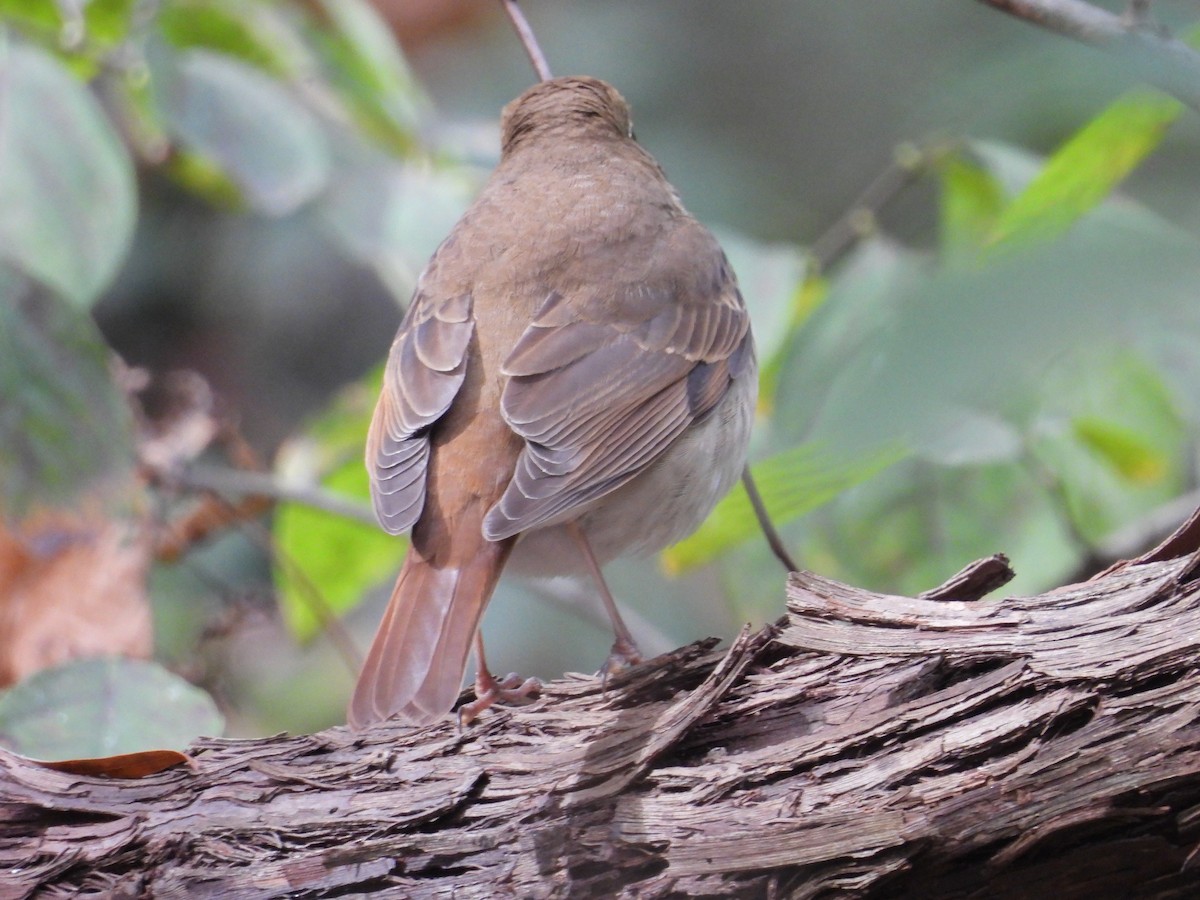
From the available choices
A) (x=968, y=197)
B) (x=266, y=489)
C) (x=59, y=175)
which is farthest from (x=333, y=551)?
(x=968, y=197)

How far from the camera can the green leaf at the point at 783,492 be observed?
1273mm

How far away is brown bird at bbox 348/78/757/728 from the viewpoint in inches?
108

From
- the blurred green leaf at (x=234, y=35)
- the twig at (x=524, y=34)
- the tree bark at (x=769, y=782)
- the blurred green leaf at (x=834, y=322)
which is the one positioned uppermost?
the blurred green leaf at (x=234, y=35)

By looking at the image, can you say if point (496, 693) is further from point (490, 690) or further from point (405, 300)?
point (405, 300)

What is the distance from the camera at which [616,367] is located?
3.25m

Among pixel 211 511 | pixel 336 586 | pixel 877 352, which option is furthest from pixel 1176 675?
pixel 211 511

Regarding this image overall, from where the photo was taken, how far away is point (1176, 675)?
1968mm

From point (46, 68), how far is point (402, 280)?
147 cm

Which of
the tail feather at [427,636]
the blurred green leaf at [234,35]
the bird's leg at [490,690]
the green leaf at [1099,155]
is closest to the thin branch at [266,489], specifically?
the bird's leg at [490,690]

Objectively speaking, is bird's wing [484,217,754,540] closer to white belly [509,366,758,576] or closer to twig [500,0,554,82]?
white belly [509,366,758,576]

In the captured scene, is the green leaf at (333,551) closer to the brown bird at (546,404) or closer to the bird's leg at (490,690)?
the brown bird at (546,404)

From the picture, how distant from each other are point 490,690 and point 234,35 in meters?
2.73

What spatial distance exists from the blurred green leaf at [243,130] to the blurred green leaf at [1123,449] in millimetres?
2362

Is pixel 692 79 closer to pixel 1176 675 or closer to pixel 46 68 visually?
pixel 46 68
